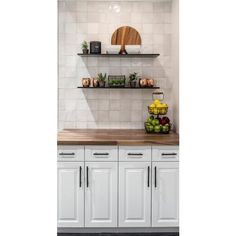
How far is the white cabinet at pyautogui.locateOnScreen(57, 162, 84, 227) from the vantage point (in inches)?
123

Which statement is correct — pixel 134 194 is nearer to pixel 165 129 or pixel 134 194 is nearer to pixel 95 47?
pixel 165 129

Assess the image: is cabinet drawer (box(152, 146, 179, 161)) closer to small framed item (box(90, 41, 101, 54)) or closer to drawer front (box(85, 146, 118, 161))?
drawer front (box(85, 146, 118, 161))

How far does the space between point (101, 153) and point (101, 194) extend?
34 cm

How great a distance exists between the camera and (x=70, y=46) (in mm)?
3826

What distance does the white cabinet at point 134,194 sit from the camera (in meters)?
3.12

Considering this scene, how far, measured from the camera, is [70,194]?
3.13m

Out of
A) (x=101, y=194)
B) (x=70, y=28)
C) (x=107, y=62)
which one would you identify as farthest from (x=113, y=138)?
(x=70, y=28)

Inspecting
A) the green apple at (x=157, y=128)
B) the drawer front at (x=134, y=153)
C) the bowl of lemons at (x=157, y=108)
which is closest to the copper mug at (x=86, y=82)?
the bowl of lemons at (x=157, y=108)

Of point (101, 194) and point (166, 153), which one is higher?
point (166, 153)

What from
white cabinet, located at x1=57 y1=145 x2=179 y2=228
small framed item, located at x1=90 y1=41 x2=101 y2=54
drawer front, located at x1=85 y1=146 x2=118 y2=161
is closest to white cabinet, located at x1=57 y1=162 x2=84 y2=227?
white cabinet, located at x1=57 y1=145 x2=179 y2=228
